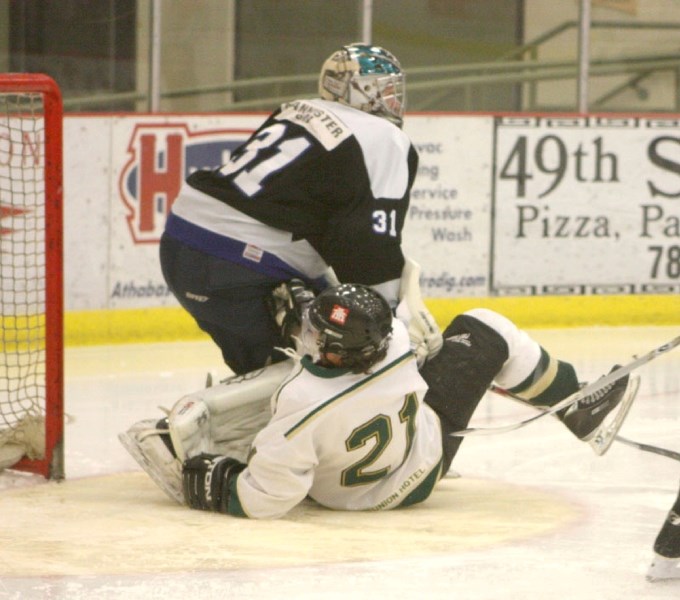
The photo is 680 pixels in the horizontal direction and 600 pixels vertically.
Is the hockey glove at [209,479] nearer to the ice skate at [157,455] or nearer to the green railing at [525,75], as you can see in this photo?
the ice skate at [157,455]

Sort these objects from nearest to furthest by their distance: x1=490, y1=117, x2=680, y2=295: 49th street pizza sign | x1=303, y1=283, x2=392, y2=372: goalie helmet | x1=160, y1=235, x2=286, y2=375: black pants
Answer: x1=303, y1=283, x2=392, y2=372: goalie helmet < x1=160, y1=235, x2=286, y2=375: black pants < x1=490, y1=117, x2=680, y2=295: 49th street pizza sign

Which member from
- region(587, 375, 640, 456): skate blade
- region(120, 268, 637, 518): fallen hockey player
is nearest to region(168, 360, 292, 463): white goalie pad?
region(120, 268, 637, 518): fallen hockey player

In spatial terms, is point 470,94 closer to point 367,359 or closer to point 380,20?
point 380,20

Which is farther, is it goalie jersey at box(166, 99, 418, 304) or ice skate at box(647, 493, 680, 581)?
goalie jersey at box(166, 99, 418, 304)

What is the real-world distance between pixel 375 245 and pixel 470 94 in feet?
13.6

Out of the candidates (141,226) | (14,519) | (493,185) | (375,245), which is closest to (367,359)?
(375,245)

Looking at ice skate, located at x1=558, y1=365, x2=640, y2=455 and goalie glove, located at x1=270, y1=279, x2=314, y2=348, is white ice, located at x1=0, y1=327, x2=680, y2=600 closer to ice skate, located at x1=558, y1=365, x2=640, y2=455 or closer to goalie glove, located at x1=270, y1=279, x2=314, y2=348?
ice skate, located at x1=558, y1=365, x2=640, y2=455

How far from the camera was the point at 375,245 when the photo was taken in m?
3.67

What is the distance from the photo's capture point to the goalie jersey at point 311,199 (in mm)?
3686

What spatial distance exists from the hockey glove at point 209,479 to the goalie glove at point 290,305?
37cm

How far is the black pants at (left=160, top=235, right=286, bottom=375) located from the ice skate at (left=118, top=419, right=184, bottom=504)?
323 mm

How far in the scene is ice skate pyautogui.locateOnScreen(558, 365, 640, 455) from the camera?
3832 millimetres

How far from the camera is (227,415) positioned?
380cm

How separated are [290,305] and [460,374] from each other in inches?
17.2
